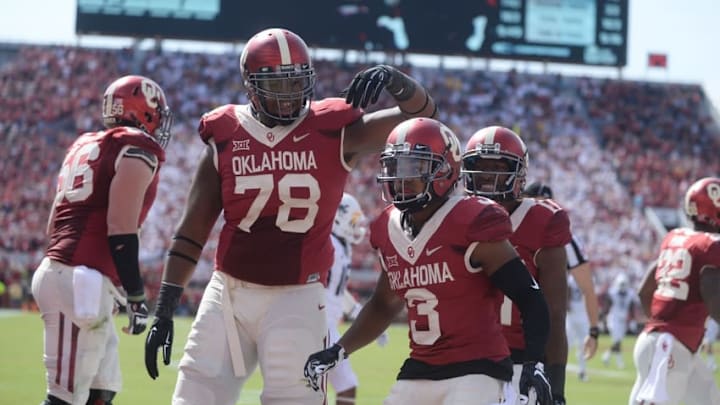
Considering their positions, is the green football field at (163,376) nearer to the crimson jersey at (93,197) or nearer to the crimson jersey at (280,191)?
the crimson jersey at (93,197)

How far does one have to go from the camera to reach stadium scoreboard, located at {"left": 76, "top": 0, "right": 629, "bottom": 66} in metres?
30.1

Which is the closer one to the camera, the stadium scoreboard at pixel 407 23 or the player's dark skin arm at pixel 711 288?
the player's dark skin arm at pixel 711 288

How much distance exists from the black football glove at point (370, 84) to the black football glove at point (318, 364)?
3.55ft

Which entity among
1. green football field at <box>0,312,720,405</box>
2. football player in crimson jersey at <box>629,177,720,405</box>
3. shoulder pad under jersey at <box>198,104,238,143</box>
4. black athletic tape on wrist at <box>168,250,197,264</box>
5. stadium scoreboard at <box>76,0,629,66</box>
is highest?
stadium scoreboard at <box>76,0,629,66</box>

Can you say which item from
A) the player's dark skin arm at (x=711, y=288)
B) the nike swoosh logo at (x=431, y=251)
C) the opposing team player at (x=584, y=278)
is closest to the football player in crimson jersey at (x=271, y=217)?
the nike swoosh logo at (x=431, y=251)

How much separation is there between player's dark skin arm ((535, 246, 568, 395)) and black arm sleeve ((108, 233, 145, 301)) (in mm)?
2051

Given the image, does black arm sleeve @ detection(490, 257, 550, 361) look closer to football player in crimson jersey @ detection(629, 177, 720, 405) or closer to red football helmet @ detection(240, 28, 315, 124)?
red football helmet @ detection(240, 28, 315, 124)

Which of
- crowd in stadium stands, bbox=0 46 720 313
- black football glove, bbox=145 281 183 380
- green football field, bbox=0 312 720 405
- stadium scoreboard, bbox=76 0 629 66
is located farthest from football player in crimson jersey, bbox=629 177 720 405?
stadium scoreboard, bbox=76 0 629 66

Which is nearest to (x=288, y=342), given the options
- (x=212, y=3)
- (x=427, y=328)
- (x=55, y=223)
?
(x=427, y=328)

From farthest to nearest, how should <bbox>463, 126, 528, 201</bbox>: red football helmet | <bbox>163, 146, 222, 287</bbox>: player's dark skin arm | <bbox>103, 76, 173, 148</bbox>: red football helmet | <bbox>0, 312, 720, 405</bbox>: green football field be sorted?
<bbox>0, 312, 720, 405</bbox>: green football field, <bbox>103, 76, 173, 148</bbox>: red football helmet, <bbox>463, 126, 528, 201</bbox>: red football helmet, <bbox>163, 146, 222, 287</bbox>: player's dark skin arm

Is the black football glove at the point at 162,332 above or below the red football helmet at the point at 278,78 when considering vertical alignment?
below

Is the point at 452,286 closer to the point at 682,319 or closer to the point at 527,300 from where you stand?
the point at 527,300

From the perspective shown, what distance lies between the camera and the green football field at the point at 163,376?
10195 millimetres

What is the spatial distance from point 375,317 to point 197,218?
93cm
